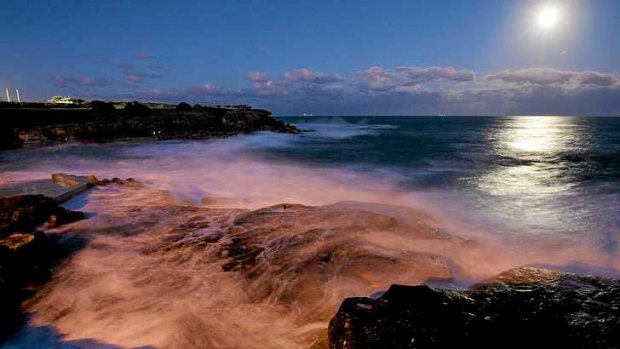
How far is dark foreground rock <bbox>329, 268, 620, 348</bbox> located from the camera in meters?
2.93

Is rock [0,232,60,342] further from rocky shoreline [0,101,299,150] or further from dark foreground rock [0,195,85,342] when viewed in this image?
rocky shoreline [0,101,299,150]

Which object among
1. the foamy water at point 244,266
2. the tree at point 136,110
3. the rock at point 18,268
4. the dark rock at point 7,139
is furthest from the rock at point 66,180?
the tree at point 136,110

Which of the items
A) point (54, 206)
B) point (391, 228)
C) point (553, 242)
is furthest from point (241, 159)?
point (553, 242)

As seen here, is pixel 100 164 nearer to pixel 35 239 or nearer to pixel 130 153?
pixel 130 153

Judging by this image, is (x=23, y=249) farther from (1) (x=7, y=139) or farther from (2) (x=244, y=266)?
(1) (x=7, y=139)

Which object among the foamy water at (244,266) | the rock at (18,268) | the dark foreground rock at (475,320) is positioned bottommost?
the foamy water at (244,266)

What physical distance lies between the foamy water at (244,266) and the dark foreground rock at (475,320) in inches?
22.8

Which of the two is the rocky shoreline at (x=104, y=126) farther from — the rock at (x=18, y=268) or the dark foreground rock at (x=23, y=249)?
the rock at (x=18, y=268)

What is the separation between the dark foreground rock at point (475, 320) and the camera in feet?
9.61

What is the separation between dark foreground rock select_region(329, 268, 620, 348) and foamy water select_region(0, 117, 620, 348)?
580 millimetres

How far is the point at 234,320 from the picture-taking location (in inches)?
162

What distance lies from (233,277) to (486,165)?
787 inches

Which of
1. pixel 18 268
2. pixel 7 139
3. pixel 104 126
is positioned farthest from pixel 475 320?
pixel 104 126

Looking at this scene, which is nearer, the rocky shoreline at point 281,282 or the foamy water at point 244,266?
the rocky shoreline at point 281,282
